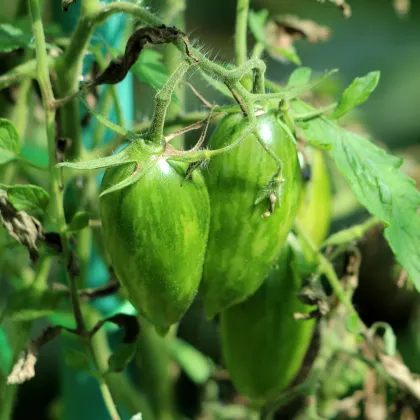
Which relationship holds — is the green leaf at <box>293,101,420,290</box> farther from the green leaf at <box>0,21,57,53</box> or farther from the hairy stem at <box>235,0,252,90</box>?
the green leaf at <box>0,21,57,53</box>

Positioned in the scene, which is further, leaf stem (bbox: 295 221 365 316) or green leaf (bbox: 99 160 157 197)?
leaf stem (bbox: 295 221 365 316)

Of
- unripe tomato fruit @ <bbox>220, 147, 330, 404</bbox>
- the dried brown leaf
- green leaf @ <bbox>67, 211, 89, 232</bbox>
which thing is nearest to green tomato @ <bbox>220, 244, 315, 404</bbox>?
unripe tomato fruit @ <bbox>220, 147, 330, 404</bbox>

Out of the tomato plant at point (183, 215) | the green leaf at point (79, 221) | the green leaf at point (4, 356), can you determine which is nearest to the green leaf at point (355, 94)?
the tomato plant at point (183, 215)

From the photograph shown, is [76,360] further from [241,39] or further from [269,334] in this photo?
[241,39]

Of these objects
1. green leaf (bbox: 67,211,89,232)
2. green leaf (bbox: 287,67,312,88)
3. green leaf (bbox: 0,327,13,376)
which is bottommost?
green leaf (bbox: 0,327,13,376)

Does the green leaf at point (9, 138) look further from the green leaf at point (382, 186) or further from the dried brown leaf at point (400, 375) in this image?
the dried brown leaf at point (400, 375)

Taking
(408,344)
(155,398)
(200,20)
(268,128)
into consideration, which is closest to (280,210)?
(268,128)

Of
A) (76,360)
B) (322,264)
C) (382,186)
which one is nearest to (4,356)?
(76,360)
